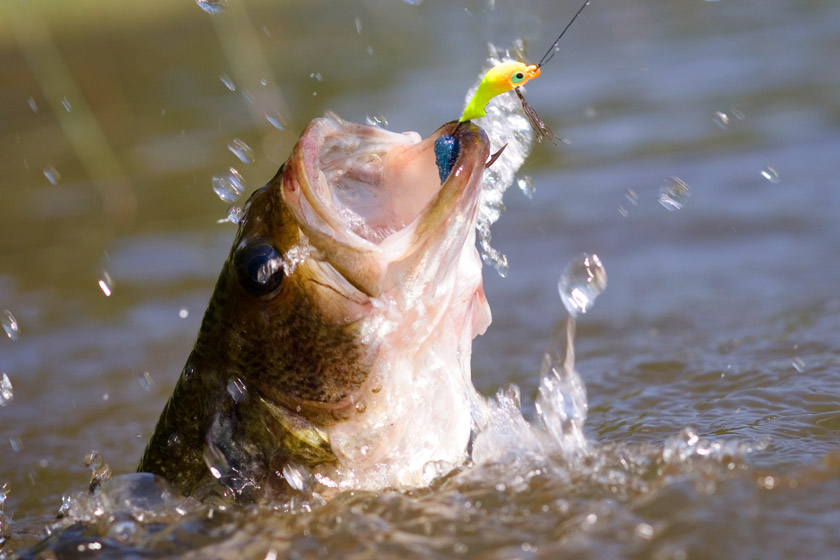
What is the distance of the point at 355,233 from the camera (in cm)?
253

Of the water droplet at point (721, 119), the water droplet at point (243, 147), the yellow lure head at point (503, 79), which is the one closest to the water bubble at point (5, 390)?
the yellow lure head at point (503, 79)

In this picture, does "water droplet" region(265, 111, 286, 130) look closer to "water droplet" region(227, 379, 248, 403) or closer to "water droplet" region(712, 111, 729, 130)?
"water droplet" region(712, 111, 729, 130)

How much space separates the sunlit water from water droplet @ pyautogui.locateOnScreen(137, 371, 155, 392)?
34mm

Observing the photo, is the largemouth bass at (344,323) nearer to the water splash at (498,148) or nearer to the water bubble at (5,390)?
the water splash at (498,148)

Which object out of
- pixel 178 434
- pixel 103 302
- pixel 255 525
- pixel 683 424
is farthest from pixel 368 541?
pixel 103 302

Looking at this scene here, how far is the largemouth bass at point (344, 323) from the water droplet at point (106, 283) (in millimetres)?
3602

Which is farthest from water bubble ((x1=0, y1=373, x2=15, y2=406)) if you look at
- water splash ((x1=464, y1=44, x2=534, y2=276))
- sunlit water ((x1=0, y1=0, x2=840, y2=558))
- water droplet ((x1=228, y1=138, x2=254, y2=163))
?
water droplet ((x1=228, y1=138, x2=254, y2=163))

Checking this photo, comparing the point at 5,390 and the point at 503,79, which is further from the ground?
the point at 503,79

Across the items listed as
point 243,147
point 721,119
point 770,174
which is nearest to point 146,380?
point 243,147

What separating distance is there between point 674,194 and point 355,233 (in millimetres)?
3709

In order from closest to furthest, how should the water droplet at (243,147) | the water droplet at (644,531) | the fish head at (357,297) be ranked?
the water droplet at (644,531) → the fish head at (357,297) → the water droplet at (243,147)

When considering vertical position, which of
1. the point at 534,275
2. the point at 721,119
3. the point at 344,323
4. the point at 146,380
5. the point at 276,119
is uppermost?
the point at 276,119

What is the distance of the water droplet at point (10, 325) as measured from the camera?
5652 mm

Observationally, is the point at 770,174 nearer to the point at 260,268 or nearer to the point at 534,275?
the point at 534,275
